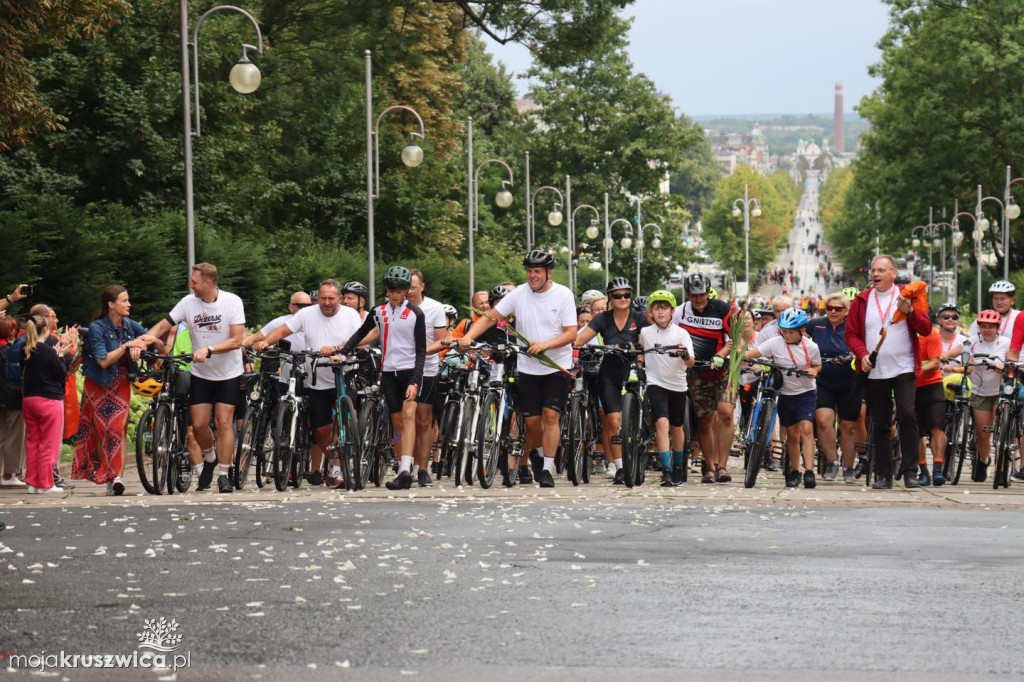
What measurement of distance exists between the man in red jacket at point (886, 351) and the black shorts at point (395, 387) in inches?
144

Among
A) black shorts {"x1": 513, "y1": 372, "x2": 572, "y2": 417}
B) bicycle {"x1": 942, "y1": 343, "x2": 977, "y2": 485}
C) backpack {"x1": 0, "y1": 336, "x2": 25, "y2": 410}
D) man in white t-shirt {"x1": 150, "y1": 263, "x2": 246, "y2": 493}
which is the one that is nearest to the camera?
man in white t-shirt {"x1": 150, "y1": 263, "x2": 246, "y2": 493}

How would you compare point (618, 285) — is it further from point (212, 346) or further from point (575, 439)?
point (212, 346)

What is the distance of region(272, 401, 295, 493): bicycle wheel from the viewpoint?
47.1 ft

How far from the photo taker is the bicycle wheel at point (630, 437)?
48.2 ft

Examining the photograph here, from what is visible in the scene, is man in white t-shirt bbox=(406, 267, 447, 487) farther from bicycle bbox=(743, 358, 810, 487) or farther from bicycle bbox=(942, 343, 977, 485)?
bicycle bbox=(942, 343, 977, 485)

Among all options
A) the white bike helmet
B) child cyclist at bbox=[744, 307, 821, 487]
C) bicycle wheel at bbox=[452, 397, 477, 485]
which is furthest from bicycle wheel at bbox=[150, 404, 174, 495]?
the white bike helmet

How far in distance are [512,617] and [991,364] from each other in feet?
30.1

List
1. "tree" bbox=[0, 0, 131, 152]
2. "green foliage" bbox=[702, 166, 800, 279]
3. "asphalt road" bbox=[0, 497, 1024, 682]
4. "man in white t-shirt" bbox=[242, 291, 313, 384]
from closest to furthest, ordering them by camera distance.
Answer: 1. "asphalt road" bbox=[0, 497, 1024, 682]
2. "man in white t-shirt" bbox=[242, 291, 313, 384]
3. "tree" bbox=[0, 0, 131, 152]
4. "green foliage" bbox=[702, 166, 800, 279]

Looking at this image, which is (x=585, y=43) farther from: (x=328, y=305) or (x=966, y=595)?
(x=966, y=595)

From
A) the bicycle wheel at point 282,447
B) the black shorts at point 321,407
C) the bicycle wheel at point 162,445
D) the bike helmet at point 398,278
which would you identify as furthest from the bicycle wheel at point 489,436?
the bicycle wheel at point 162,445

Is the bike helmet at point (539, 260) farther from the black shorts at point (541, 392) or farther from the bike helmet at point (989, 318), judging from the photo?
the bike helmet at point (989, 318)

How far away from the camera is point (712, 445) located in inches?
636

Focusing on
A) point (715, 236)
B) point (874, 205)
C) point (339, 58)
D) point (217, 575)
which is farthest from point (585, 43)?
point (715, 236)

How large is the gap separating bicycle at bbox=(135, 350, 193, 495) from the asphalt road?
60.9 inches
